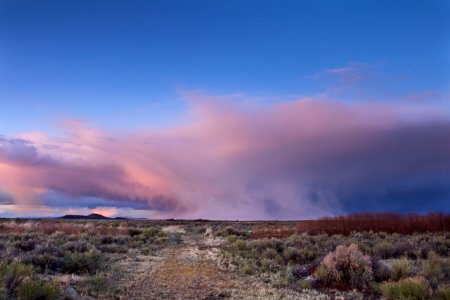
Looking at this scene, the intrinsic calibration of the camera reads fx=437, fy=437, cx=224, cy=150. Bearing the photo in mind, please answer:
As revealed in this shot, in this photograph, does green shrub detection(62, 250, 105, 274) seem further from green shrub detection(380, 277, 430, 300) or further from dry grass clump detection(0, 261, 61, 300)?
green shrub detection(380, 277, 430, 300)

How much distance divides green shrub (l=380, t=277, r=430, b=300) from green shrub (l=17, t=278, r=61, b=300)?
8414 millimetres

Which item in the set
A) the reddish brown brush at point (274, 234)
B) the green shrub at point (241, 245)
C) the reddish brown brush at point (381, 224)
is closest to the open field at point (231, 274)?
the green shrub at point (241, 245)

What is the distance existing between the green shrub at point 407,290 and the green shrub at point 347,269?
6.97 ft

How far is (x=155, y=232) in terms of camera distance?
41125 mm

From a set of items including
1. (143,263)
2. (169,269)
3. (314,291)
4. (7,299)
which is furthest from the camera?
(143,263)

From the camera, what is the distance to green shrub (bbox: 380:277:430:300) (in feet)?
36.2

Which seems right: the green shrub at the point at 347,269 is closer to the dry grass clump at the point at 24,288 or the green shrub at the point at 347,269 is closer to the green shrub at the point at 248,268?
the green shrub at the point at 248,268

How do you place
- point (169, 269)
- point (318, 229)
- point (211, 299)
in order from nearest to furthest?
1. point (211, 299)
2. point (169, 269)
3. point (318, 229)

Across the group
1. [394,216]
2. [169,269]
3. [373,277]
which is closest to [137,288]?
[169,269]

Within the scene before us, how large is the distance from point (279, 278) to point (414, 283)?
5132mm

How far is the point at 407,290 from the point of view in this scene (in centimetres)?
1132

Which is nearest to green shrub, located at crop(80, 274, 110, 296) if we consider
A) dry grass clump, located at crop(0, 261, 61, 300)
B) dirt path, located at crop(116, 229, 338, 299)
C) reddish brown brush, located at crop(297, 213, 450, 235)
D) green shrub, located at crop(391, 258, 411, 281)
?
dirt path, located at crop(116, 229, 338, 299)

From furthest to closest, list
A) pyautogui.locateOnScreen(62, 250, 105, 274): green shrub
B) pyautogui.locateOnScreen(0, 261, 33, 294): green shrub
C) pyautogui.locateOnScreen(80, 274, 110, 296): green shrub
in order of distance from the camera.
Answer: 1. pyautogui.locateOnScreen(62, 250, 105, 274): green shrub
2. pyautogui.locateOnScreen(80, 274, 110, 296): green shrub
3. pyautogui.locateOnScreen(0, 261, 33, 294): green shrub

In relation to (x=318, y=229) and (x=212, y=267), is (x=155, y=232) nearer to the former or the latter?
(x=318, y=229)
